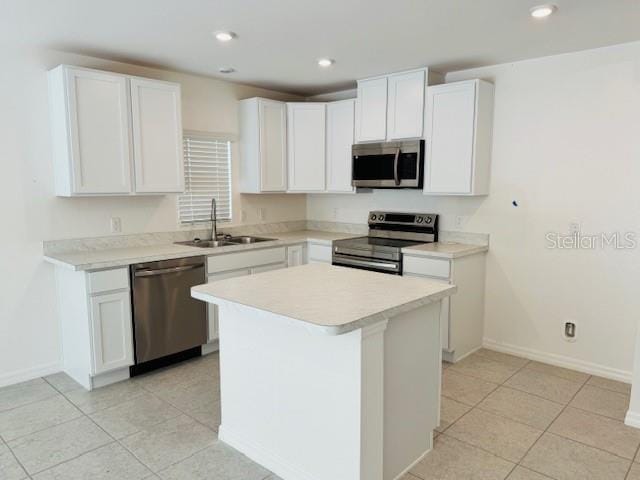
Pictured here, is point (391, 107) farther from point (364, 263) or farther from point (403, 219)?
point (364, 263)

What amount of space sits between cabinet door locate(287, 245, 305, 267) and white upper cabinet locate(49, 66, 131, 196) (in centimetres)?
164

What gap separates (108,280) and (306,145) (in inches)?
93.9

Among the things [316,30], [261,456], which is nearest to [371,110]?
[316,30]

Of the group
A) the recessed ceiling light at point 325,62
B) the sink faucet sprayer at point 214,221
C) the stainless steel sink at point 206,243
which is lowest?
the stainless steel sink at point 206,243

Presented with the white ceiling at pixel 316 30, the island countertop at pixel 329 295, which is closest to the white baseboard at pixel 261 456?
the island countertop at pixel 329 295

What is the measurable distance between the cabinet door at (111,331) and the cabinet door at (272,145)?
1846 mm

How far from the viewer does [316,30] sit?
2.92 m

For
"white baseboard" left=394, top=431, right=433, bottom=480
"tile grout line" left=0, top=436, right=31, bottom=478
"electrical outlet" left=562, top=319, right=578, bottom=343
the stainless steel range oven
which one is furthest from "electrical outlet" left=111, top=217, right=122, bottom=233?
"electrical outlet" left=562, top=319, right=578, bottom=343

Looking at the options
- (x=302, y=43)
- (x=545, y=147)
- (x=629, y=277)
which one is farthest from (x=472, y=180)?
(x=302, y=43)

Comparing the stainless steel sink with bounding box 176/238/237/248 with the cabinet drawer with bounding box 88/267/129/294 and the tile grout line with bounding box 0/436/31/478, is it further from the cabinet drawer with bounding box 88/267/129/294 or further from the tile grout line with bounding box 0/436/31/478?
the tile grout line with bounding box 0/436/31/478

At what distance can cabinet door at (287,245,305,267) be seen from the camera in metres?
4.48

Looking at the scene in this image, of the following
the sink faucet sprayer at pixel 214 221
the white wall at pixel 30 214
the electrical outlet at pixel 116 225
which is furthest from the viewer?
the sink faucet sprayer at pixel 214 221

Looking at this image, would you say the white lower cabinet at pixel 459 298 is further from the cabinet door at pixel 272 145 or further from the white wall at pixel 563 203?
the cabinet door at pixel 272 145

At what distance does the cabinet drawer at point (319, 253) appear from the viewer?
4434 millimetres
